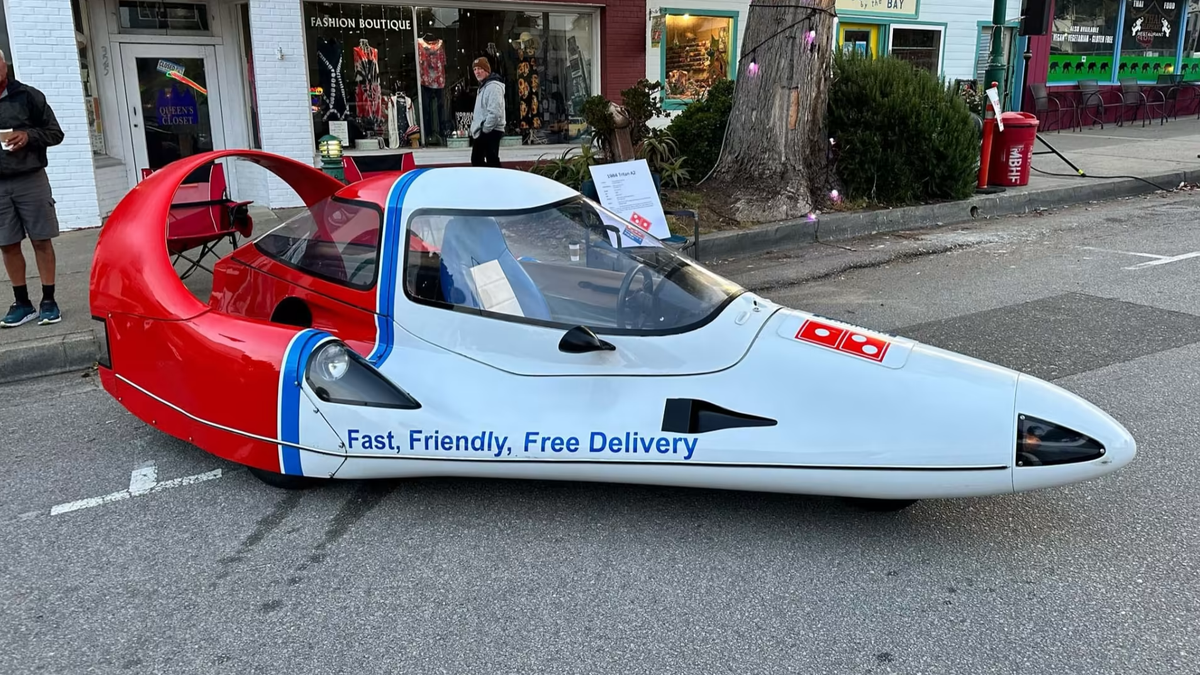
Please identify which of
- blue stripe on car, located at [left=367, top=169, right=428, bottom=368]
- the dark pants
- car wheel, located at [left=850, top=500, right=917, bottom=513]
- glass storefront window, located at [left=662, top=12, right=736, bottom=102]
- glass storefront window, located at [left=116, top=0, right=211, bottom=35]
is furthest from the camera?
glass storefront window, located at [left=662, top=12, right=736, bottom=102]

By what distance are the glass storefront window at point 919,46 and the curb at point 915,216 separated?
540cm

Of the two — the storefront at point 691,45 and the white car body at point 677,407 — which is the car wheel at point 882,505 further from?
the storefront at point 691,45

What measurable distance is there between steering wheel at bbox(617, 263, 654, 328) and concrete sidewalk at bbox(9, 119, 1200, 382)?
9.83 feet

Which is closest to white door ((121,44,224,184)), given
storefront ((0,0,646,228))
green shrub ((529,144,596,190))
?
storefront ((0,0,646,228))

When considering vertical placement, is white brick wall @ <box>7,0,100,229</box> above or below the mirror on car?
above

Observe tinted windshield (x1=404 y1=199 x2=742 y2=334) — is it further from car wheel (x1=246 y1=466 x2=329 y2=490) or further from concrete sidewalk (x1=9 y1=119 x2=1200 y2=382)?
concrete sidewalk (x1=9 y1=119 x2=1200 y2=382)

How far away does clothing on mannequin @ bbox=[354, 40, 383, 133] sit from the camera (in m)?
11.8

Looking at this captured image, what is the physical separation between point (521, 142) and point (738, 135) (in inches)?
167

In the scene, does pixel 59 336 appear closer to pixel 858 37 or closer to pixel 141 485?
pixel 141 485

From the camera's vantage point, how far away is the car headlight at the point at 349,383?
11.4ft

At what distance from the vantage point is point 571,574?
10.4 feet

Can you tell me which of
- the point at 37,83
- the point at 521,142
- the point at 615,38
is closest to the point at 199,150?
the point at 37,83

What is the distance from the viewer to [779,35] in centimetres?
938

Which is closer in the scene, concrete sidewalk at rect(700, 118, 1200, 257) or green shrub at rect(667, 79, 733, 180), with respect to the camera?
concrete sidewalk at rect(700, 118, 1200, 257)
